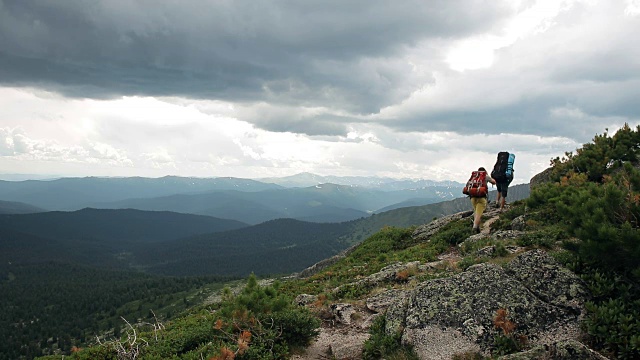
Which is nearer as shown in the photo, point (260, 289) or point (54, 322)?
point (260, 289)

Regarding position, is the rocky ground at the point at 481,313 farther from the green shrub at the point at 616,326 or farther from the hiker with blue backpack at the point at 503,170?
the hiker with blue backpack at the point at 503,170

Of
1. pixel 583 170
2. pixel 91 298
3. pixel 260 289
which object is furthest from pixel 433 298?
pixel 91 298

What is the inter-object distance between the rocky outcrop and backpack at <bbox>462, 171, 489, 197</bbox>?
9.42 metres

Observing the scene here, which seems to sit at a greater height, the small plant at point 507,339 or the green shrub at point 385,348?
the small plant at point 507,339

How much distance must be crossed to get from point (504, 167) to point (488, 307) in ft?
52.4

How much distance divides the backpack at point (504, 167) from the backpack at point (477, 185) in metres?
3.49

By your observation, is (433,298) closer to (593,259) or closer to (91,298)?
(593,259)

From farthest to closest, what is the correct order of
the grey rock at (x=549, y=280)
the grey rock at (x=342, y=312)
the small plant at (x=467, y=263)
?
the small plant at (x=467, y=263), the grey rock at (x=342, y=312), the grey rock at (x=549, y=280)

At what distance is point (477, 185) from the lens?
1959 cm

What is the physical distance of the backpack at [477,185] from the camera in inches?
763

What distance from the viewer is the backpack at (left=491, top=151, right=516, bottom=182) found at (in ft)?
73.0

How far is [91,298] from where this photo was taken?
192 metres

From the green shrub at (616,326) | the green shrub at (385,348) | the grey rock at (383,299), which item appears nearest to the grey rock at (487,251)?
the grey rock at (383,299)

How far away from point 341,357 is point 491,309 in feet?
12.8
